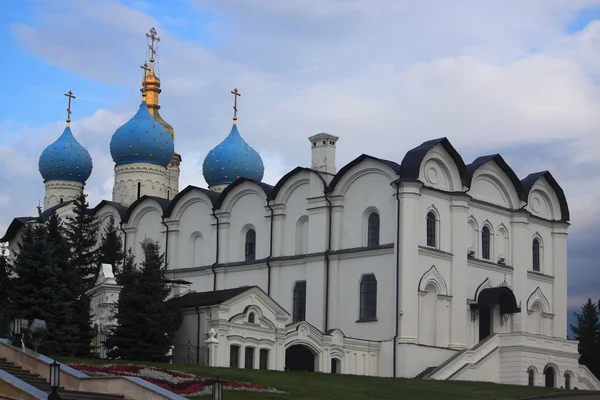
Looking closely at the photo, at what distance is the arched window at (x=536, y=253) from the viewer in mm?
50562

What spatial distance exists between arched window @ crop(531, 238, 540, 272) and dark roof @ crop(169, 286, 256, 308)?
15.8 meters

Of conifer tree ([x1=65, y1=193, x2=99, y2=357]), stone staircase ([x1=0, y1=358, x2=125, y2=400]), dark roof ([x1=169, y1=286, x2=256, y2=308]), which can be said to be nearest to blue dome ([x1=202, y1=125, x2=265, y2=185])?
conifer tree ([x1=65, y1=193, x2=99, y2=357])

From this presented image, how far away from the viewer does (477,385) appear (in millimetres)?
36062

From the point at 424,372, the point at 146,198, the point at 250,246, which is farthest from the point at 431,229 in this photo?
the point at 146,198

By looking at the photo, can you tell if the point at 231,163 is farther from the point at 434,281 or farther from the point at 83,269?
the point at 434,281

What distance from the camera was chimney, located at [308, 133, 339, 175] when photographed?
1911 inches

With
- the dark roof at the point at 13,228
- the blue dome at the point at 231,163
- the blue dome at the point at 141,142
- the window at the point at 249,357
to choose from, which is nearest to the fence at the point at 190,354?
the window at the point at 249,357

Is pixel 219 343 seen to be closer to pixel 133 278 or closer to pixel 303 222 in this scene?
pixel 133 278

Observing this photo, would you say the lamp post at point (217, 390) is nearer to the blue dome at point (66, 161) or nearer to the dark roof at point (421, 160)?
the dark roof at point (421, 160)

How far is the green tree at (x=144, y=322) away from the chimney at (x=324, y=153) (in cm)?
1241

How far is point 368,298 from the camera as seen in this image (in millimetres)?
44656

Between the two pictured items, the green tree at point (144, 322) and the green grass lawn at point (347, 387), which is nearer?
the green grass lawn at point (347, 387)

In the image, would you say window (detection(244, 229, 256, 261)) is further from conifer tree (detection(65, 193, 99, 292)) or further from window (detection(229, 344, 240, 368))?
window (detection(229, 344, 240, 368))

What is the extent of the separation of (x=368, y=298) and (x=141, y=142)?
802 inches
